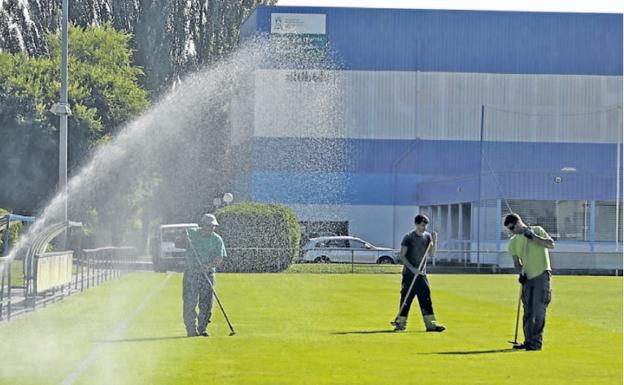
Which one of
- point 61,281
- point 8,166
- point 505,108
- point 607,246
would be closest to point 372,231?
point 505,108

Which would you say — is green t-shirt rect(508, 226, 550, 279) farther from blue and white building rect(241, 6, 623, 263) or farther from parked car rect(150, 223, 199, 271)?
blue and white building rect(241, 6, 623, 263)

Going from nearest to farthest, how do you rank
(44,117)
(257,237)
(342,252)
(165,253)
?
(165,253), (257,237), (44,117), (342,252)

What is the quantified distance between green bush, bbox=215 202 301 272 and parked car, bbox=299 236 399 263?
4.53 metres

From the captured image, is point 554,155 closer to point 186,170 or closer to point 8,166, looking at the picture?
point 186,170

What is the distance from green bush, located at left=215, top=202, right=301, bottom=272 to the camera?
163ft

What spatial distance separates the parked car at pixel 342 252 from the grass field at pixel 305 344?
2368 centimetres

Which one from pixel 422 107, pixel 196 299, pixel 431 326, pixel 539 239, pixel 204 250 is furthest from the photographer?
pixel 422 107

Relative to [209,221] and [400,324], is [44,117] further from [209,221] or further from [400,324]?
[400,324]

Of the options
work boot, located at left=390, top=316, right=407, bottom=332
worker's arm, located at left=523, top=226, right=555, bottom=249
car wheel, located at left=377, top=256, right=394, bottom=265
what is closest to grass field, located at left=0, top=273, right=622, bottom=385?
work boot, located at left=390, top=316, right=407, bottom=332

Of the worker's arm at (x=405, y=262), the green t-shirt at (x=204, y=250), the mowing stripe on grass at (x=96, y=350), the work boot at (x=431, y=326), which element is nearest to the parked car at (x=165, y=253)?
the mowing stripe on grass at (x=96, y=350)

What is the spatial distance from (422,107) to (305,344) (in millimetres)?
49213

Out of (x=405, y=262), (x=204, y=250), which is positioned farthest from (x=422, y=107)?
(x=204, y=250)

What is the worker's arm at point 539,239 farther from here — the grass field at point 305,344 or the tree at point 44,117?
the tree at point 44,117

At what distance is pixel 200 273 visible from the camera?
66.1 feet
